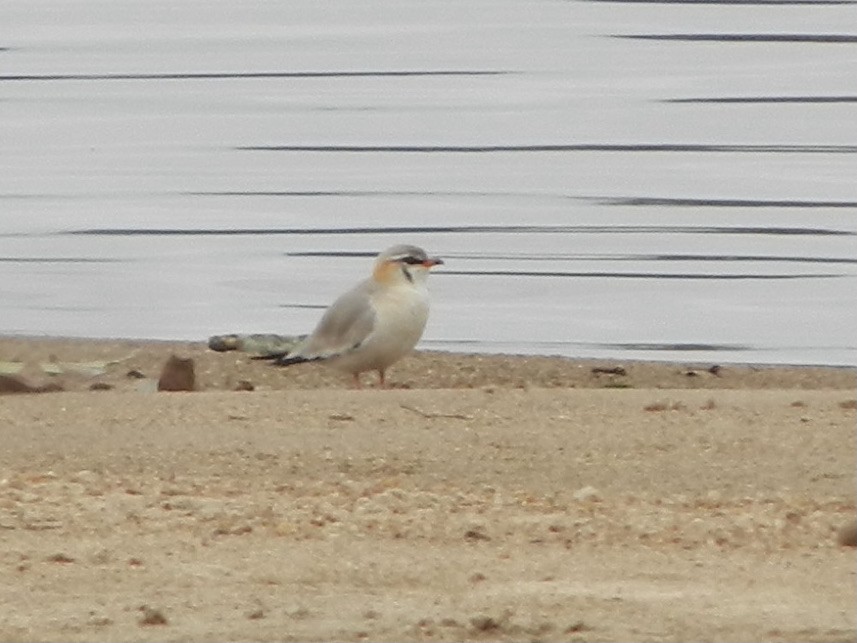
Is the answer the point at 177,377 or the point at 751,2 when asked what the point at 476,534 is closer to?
the point at 177,377

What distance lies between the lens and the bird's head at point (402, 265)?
11.7 meters

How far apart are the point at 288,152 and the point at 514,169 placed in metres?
2.13

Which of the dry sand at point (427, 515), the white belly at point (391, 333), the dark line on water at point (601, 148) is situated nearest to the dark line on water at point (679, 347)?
the white belly at point (391, 333)

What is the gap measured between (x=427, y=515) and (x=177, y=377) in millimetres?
3494

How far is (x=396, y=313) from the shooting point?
11336 mm

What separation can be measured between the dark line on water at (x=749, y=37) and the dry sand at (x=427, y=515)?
13.7 m

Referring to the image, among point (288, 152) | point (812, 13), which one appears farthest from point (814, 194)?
point (812, 13)

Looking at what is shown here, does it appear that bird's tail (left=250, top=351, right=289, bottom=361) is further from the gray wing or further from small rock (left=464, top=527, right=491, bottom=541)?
small rock (left=464, top=527, right=491, bottom=541)

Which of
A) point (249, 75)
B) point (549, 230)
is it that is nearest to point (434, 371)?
point (549, 230)

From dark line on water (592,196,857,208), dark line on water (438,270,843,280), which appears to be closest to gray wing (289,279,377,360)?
dark line on water (438,270,843,280)

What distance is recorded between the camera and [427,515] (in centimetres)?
718

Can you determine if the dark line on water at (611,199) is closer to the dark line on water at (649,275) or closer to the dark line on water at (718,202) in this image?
the dark line on water at (718,202)

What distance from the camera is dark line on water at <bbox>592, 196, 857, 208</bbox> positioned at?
55.8 feet

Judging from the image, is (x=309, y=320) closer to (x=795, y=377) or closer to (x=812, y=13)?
(x=795, y=377)
